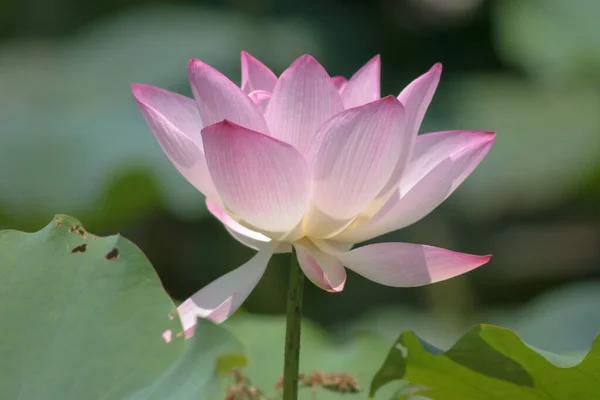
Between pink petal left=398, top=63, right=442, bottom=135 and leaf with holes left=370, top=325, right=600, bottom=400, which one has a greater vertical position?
pink petal left=398, top=63, right=442, bottom=135

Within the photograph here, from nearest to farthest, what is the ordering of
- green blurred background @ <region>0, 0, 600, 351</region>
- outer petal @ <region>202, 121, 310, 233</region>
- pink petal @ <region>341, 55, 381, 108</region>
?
outer petal @ <region>202, 121, 310, 233</region>, pink petal @ <region>341, 55, 381, 108</region>, green blurred background @ <region>0, 0, 600, 351</region>

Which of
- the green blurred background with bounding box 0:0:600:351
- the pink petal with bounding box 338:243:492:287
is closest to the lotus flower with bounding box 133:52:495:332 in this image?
the pink petal with bounding box 338:243:492:287

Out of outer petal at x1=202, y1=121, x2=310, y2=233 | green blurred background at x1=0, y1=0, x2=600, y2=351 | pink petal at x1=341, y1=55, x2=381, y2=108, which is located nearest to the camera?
outer petal at x1=202, y1=121, x2=310, y2=233

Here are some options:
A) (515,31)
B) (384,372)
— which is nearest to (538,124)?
(515,31)

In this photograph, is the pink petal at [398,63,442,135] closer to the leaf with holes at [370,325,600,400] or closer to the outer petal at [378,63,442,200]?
the outer petal at [378,63,442,200]

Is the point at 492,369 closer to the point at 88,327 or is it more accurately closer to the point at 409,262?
the point at 409,262

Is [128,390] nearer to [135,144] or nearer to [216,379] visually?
[216,379]

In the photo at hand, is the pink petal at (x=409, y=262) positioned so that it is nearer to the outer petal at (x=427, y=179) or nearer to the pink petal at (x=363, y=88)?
the outer petal at (x=427, y=179)
